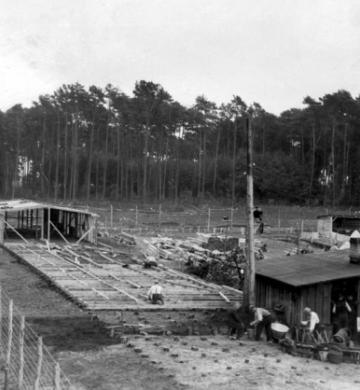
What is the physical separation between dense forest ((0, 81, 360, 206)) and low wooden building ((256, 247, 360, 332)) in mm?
51125

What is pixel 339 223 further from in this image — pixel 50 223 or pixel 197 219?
pixel 50 223

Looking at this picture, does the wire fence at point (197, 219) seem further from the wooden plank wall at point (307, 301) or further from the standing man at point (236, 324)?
the wooden plank wall at point (307, 301)

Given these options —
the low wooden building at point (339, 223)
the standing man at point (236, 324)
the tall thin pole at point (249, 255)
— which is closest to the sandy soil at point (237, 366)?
the standing man at point (236, 324)

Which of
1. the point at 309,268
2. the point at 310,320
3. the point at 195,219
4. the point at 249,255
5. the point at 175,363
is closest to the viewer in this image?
the point at 175,363

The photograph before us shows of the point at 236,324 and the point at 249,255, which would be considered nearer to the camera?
the point at 236,324

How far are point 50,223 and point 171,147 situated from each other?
45397mm

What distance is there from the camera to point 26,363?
1175 centimetres

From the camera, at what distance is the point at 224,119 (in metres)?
84.2

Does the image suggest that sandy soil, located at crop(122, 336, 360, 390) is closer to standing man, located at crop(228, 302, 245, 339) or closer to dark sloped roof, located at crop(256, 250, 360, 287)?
standing man, located at crop(228, 302, 245, 339)

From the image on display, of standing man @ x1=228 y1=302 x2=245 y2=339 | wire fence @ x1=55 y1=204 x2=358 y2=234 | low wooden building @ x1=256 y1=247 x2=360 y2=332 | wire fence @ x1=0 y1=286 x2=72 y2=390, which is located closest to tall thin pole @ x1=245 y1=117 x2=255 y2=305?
low wooden building @ x1=256 y1=247 x2=360 y2=332

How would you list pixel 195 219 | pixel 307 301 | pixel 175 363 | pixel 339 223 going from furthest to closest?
pixel 195 219 < pixel 339 223 < pixel 307 301 < pixel 175 363

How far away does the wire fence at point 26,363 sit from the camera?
373 inches

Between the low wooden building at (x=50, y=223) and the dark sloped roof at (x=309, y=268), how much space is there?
19.3 meters

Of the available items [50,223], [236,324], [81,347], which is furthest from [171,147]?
[81,347]
